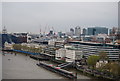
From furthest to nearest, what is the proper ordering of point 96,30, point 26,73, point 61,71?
point 96,30 < point 61,71 < point 26,73

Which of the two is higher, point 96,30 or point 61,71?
point 96,30

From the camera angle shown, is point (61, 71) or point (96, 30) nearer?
point (61, 71)

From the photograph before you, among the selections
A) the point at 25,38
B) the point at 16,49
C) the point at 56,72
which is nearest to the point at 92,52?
the point at 56,72

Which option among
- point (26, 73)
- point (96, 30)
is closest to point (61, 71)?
point (26, 73)

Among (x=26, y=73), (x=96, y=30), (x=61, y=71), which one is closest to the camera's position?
(x=26, y=73)

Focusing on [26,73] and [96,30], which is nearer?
[26,73]

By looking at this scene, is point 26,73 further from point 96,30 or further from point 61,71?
point 96,30

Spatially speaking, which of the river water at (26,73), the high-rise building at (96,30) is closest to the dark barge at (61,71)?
the river water at (26,73)

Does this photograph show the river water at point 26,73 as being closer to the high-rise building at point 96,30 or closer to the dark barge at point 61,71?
the dark barge at point 61,71

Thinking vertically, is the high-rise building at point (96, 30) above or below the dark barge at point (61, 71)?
above

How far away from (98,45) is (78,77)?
3.68 m

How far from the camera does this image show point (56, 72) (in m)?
5.77

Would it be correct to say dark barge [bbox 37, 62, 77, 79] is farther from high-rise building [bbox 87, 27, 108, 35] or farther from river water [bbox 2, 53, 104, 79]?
high-rise building [bbox 87, 27, 108, 35]

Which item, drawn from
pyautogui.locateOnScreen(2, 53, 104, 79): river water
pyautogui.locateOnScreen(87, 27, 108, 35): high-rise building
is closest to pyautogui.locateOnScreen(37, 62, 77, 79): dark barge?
pyautogui.locateOnScreen(2, 53, 104, 79): river water
